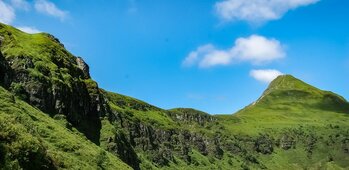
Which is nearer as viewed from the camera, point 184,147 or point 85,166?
point 85,166

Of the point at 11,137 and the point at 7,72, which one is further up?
the point at 7,72

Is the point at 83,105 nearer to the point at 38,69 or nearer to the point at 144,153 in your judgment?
the point at 38,69

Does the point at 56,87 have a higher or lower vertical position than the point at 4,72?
lower

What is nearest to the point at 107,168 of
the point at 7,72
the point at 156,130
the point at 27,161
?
the point at 7,72

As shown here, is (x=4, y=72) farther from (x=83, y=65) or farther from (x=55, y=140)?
(x=83, y=65)

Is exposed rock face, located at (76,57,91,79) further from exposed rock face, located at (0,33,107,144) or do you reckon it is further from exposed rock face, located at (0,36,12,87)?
exposed rock face, located at (0,36,12,87)

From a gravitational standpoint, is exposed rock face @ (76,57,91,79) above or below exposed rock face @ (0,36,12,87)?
above

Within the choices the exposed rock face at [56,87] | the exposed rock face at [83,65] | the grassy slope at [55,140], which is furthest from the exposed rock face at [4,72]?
the exposed rock face at [83,65]

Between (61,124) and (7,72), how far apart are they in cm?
1371

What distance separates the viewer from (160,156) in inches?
6555

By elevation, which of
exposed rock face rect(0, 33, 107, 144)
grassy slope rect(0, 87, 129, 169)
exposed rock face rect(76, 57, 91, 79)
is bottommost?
grassy slope rect(0, 87, 129, 169)

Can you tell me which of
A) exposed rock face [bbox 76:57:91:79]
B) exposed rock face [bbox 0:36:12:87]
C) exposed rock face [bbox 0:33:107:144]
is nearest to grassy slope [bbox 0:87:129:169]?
exposed rock face [bbox 0:33:107:144]

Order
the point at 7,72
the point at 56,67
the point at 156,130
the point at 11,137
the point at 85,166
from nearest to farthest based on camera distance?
the point at 11,137 < the point at 85,166 < the point at 7,72 < the point at 56,67 < the point at 156,130

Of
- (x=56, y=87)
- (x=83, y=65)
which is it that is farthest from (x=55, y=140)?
(x=83, y=65)
